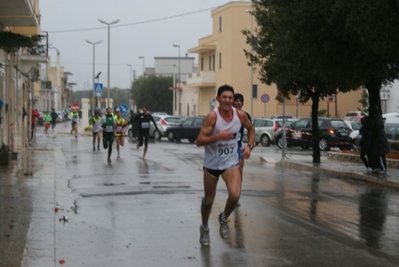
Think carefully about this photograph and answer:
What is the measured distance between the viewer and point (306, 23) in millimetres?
17828

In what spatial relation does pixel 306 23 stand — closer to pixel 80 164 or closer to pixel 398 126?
pixel 80 164

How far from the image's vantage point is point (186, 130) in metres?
44.0

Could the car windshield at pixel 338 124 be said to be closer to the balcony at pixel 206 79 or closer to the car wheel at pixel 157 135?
the car wheel at pixel 157 135

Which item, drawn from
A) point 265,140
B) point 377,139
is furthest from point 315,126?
point 265,140

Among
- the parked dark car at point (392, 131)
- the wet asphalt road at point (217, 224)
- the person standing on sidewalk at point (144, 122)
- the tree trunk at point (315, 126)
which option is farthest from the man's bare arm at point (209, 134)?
the parked dark car at point (392, 131)

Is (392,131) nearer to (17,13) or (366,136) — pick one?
(366,136)

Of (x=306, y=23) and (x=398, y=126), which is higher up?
(x=306, y=23)

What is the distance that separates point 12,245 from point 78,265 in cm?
128

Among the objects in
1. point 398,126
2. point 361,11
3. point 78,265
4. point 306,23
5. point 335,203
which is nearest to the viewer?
point 78,265

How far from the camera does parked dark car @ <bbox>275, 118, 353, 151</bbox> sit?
35906 mm

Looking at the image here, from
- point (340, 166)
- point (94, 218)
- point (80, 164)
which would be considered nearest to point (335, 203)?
point (94, 218)

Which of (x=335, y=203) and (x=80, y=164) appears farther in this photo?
(x=80, y=164)

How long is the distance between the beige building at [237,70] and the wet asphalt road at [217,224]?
1851 inches

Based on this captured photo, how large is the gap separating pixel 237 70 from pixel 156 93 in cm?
3312
